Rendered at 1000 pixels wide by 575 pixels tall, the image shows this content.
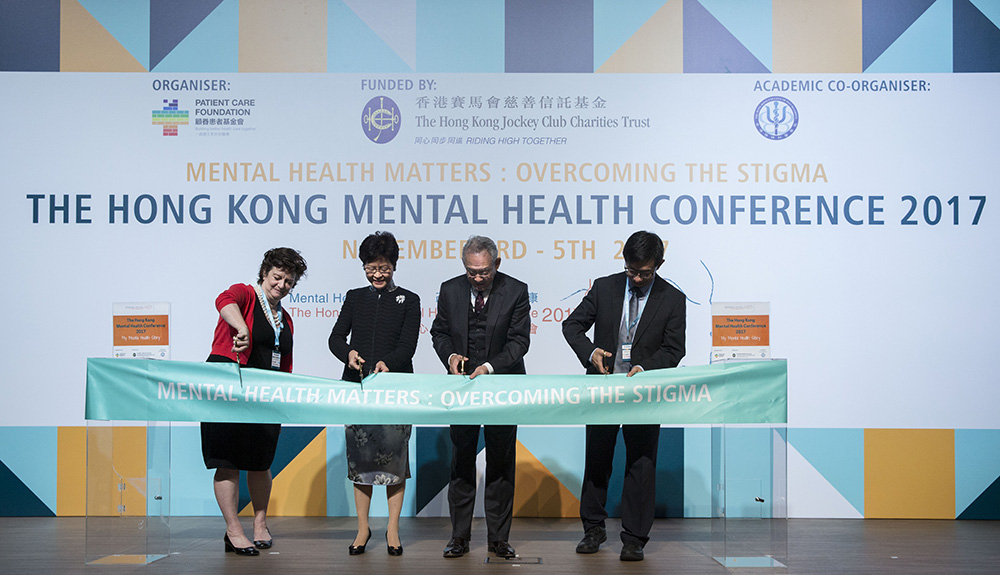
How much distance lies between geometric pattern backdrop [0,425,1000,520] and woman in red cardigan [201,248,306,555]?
3.85ft

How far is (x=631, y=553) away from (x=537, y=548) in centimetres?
53

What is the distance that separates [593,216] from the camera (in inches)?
207

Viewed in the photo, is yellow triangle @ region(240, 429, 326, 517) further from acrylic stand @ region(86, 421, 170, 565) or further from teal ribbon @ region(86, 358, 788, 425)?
teal ribbon @ region(86, 358, 788, 425)

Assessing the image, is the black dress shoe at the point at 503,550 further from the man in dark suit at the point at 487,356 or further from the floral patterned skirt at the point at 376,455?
the floral patterned skirt at the point at 376,455

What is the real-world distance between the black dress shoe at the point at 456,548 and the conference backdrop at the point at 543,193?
1249 mm

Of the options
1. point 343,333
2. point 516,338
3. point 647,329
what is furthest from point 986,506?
point 343,333

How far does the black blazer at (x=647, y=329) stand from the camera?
13.1ft

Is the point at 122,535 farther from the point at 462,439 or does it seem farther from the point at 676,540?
the point at 676,540

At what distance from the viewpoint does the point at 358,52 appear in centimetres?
531

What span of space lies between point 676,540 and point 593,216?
77.1 inches

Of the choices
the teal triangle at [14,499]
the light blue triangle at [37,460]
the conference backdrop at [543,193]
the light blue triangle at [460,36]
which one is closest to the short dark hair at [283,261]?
the conference backdrop at [543,193]

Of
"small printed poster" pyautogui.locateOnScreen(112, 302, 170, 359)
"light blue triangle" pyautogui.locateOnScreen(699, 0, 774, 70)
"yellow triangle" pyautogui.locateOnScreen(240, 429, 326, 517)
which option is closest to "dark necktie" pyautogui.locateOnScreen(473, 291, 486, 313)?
"small printed poster" pyautogui.locateOnScreen(112, 302, 170, 359)

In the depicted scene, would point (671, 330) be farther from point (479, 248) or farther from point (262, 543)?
point (262, 543)

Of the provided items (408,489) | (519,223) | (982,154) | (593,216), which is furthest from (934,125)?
(408,489)
